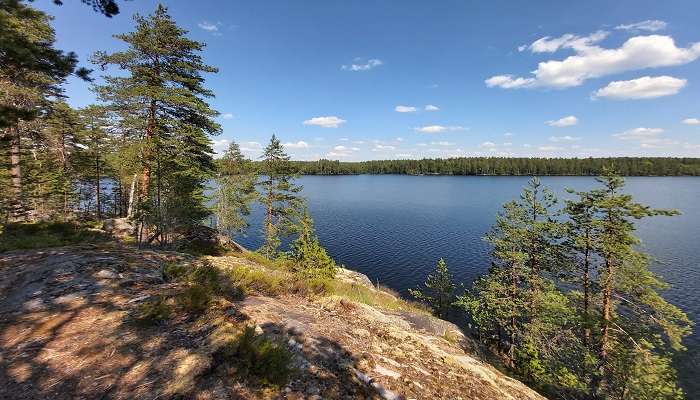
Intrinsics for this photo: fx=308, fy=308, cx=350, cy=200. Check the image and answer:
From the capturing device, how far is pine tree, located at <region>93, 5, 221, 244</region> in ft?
55.1

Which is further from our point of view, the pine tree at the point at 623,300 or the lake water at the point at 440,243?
the lake water at the point at 440,243

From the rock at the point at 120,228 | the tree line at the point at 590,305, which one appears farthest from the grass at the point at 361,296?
the rock at the point at 120,228

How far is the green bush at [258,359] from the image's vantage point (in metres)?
4.00

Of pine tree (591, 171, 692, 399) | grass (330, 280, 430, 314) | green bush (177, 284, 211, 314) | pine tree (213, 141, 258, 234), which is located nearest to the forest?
pine tree (591, 171, 692, 399)

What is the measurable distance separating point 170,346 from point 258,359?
1299 mm

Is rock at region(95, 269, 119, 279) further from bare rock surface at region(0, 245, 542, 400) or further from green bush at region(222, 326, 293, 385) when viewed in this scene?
green bush at region(222, 326, 293, 385)

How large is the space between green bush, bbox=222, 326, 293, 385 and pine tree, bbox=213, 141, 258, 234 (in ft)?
97.5

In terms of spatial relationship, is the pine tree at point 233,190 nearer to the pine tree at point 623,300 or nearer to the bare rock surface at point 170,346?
the bare rock surface at point 170,346

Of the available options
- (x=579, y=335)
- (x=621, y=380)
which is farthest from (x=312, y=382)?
(x=579, y=335)

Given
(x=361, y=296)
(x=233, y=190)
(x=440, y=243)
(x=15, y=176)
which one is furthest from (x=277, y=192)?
(x=440, y=243)

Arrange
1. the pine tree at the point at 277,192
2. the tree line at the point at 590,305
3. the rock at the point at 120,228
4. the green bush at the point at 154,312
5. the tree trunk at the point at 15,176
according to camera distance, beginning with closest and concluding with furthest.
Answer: the green bush at the point at 154,312 < the tree line at the point at 590,305 < the tree trunk at the point at 15,176 < the rock at the point at 120,228 < the pine tree at the point at 277,192

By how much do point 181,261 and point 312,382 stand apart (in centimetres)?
642

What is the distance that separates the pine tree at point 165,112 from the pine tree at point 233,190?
46.3 ft

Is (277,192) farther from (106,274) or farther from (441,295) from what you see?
(106,274)
